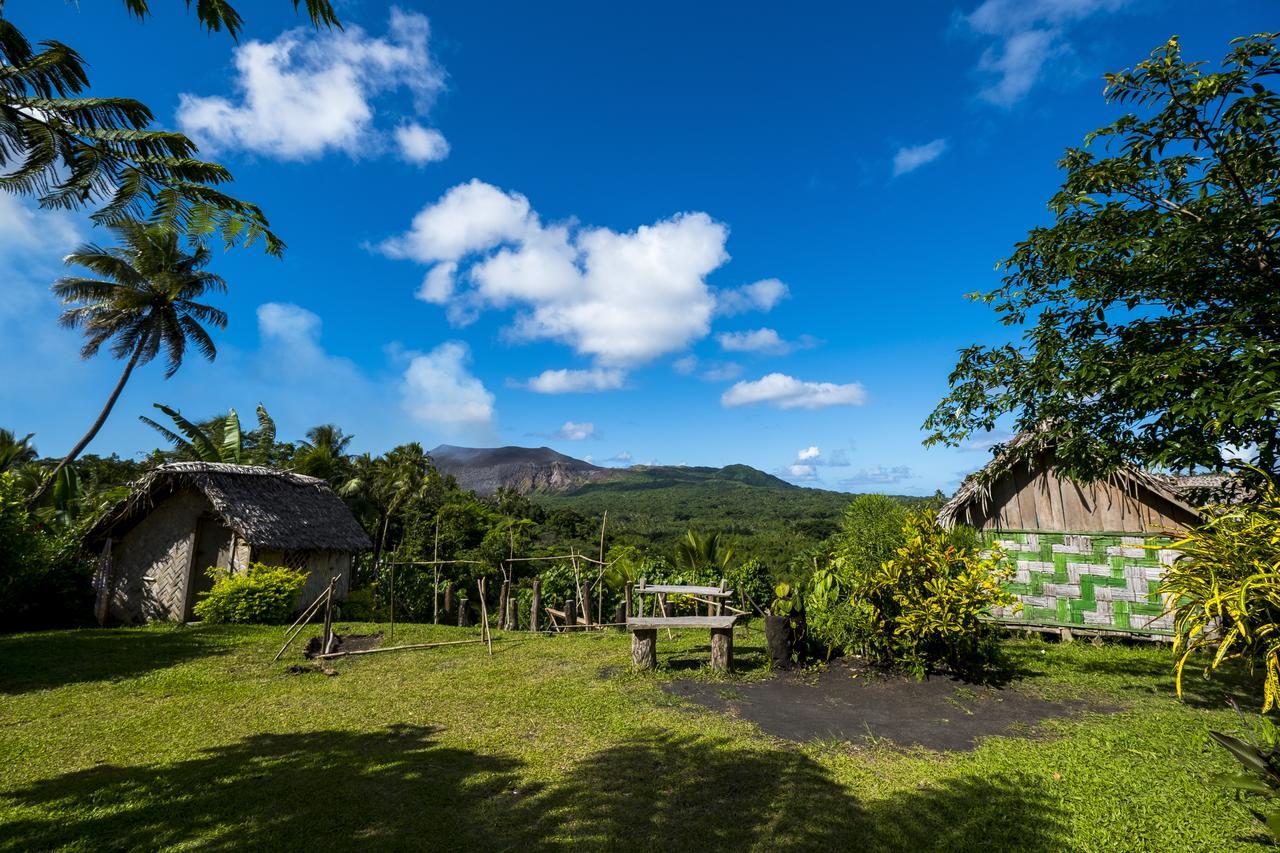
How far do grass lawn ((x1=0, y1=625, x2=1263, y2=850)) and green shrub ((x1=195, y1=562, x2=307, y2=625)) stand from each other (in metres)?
5.62

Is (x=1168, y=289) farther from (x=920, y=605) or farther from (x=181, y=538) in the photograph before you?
(x=181, y=538)

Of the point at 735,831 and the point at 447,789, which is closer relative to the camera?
the point at 735,831

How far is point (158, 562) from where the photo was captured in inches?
625

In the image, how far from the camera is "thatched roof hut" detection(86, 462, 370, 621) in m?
Result: 15.6

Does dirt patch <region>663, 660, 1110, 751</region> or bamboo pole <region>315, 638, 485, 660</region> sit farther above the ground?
dirt patch <region>663, 660, 1110, 751</region>

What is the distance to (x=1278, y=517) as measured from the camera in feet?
16.4

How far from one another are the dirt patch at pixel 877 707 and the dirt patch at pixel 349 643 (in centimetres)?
742

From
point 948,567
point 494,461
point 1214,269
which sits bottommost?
point 948,567

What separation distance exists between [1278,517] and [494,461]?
144m

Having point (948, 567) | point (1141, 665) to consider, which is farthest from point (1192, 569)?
point (1141, 665)

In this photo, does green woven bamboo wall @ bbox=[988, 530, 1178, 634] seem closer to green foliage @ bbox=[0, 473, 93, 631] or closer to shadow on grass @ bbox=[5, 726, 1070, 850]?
shadow on grass @ bbox=[5, 726, 1070, 850]

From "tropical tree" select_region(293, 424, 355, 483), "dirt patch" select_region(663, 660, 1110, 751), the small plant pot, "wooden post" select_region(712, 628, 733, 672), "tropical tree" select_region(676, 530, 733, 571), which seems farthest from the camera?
"tropical tree" select_region(293, 424, 355, 483)

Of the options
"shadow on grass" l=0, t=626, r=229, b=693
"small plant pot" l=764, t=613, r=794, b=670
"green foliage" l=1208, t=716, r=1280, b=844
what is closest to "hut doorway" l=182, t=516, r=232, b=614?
"shadow on grass" l=0, t=626, r=229, b=693

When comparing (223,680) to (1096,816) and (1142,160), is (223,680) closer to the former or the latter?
(1096,816)
